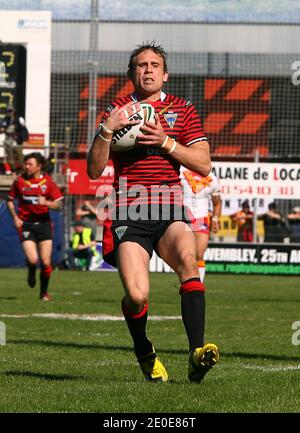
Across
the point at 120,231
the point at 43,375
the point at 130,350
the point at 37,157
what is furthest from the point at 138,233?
the point at 37,157

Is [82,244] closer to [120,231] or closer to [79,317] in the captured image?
[79,317]

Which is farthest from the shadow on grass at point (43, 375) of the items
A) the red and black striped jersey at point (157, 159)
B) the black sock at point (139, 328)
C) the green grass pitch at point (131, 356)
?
the red and black striped jersey at point (157, 159)

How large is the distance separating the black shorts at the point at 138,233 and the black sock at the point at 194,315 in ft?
1.40

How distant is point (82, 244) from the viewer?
26328 mm

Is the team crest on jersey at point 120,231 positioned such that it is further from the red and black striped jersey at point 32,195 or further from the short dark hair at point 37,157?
the short dark hair at point 37,157

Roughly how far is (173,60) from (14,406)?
27.4 m

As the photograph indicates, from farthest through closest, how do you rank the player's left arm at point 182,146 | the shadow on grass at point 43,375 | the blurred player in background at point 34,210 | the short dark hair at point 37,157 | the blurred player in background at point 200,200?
1. the short dark hair at point 37,157
2. the blurred player in background at point 34,210
3. the blurred player in background at point 200,200
4. the shadow on grass at point 43,375
5. the player's left arm at point 182,146

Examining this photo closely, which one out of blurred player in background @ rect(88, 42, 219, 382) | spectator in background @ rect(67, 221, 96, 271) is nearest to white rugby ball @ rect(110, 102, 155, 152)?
blurred player in background @ rect(88, 42, 219, 382)

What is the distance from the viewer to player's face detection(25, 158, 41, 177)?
1688 cm

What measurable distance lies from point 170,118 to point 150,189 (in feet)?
1.55

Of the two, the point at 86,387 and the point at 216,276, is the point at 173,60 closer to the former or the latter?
the point at 216,276

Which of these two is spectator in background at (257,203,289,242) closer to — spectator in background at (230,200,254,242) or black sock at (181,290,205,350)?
spectator in background at (230,200,254,242)

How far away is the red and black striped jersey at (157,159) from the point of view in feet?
23.8

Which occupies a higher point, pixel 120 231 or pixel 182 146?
pixel 182 146
